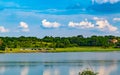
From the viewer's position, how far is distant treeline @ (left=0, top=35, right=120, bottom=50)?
120 meters

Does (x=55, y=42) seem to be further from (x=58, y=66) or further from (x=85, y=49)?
(x=58, y=66)

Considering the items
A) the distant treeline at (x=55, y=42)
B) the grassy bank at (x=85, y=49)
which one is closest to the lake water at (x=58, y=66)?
the grassy bank at (x=85, y=49)

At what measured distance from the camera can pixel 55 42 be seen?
4943 inches

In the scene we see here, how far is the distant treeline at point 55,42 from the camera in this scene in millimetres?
119625

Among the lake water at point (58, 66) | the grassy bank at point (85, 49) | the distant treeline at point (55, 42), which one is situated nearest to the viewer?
the lake water at point (58, 66)

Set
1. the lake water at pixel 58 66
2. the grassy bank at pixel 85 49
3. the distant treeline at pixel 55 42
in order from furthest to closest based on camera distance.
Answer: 1. the distant treeline at pixel 55 42
2. the grassy bank at pixel 85 49
3. the lake water at pixel 58 66

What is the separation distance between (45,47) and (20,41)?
8.64 m

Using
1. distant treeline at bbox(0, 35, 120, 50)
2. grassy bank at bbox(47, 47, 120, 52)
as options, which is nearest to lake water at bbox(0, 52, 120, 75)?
grassy bank at bbox(47, 47, 120, 52)

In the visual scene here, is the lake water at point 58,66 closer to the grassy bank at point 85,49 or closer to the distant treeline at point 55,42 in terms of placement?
the grassy bank at point 85,49

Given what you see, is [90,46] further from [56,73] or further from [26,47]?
[56,73]

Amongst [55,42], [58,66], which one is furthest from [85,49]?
[58,66]

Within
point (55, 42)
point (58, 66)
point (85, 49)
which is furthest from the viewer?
point (55, 42)

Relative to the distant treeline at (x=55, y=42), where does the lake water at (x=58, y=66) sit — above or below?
below

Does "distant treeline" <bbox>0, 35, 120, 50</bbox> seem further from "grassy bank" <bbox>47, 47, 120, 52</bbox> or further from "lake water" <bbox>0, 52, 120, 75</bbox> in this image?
"lake water" <bbox>0, 52, 120, 75</bbox>
